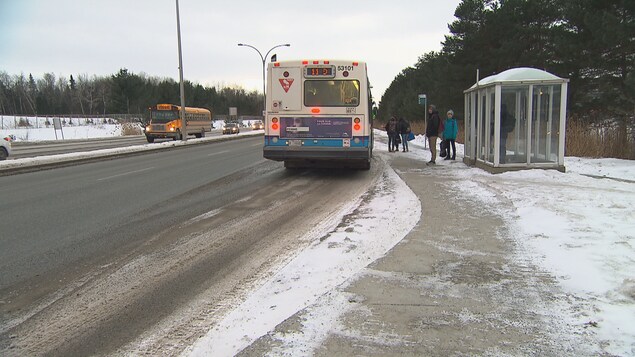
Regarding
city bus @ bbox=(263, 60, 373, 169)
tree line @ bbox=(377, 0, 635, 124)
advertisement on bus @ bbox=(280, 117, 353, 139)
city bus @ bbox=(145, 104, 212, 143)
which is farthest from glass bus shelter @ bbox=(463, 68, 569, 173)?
city bus @ bbox=(145, 104, 212, 143)

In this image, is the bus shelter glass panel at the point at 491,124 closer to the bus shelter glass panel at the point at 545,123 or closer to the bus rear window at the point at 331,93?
the bus shelter glass panel at the point at 545,123

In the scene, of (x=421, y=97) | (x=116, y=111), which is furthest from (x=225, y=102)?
(x=421, y=97)

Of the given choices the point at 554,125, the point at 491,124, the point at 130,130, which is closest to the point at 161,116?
the point at 130,130

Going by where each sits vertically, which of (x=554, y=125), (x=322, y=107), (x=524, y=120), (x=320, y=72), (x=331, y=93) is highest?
(x=320, y=72)

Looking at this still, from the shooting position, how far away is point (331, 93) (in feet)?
37.9

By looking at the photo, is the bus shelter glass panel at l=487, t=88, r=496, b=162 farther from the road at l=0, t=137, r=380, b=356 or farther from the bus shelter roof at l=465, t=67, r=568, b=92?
the road at l=0, t=137, r=380, b=356

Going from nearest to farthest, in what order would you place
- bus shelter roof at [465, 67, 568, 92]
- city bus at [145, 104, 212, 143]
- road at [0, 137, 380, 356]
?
1. road at [0, 137, 380, 356]
2. bus shelter roof at [465, 67, 568, 92]
3. city bus at [145, 104, 212, 143]

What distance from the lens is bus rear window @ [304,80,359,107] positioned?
11.5m

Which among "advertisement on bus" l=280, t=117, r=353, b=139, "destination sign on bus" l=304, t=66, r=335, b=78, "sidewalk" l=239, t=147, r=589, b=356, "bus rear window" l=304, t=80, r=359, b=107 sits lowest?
"sidewalk" l=239, t=147, r=589, b=356

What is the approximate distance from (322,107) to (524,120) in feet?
17.9

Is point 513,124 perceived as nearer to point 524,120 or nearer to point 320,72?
point 524,120

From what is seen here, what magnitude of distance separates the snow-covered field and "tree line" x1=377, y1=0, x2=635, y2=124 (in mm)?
10579

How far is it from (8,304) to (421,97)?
19.5 meters

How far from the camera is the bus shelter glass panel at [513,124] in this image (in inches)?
461
